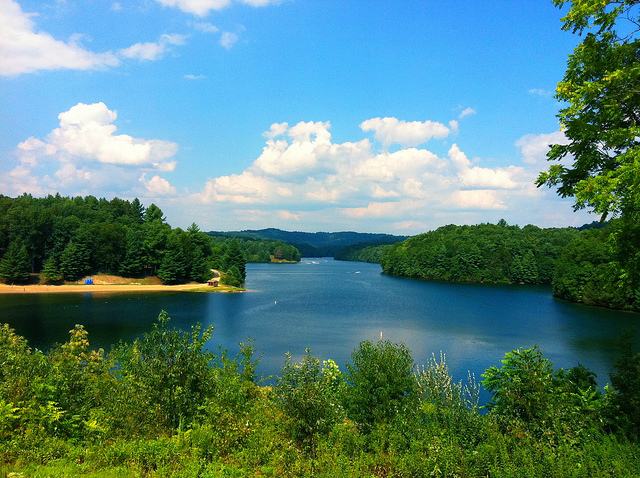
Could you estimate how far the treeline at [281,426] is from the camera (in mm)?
6930

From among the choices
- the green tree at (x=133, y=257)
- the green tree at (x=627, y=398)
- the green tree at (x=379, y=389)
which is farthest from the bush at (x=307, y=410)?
the green tree at (x=133, y=257)

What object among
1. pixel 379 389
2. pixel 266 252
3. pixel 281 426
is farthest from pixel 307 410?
pixel 266 252

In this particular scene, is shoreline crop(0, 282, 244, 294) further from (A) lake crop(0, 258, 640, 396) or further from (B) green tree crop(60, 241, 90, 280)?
(A) lake crop(0, 258, 640, 396)

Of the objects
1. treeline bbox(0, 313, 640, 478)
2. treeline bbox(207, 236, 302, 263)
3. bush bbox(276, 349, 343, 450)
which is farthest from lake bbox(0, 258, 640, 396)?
treeline bbox(207, 236, 302, 263)

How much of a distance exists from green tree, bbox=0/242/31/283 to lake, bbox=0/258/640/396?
1219 cm

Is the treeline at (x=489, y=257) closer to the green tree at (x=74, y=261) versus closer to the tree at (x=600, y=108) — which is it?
the green tree at (x=74, y=261)

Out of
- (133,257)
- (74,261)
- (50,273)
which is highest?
(133,257)

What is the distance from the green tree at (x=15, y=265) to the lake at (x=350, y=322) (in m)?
12.2

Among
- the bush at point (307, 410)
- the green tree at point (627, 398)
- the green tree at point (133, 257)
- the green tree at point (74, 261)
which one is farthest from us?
the green tree at point (133, 257)

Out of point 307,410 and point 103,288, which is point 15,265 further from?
point 307,410

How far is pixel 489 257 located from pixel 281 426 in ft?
323

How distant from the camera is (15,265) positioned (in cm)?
6881

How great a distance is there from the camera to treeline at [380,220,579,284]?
91.9 metres

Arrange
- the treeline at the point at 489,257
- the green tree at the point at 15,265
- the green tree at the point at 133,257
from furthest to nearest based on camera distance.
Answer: the treeline at the point at 489,257 → the green tree at the point at 133,257 → the green tree at the point at 15,265
